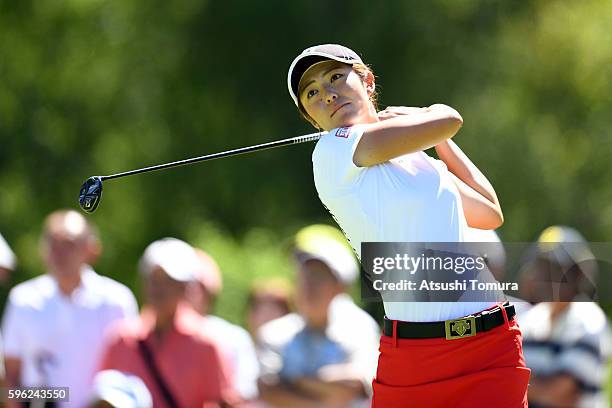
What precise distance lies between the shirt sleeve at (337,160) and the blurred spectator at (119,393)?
177cm

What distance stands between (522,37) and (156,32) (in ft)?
17.7

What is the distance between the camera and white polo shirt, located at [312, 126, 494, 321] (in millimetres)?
4203

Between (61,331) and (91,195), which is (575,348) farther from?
(61,331)

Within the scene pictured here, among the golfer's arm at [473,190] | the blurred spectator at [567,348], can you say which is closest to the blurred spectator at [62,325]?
the blurred spectator at [567,348]

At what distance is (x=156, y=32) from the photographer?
18.8m

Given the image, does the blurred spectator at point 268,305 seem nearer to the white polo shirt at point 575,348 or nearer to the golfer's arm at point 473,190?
the white polo shirt at point 575,348

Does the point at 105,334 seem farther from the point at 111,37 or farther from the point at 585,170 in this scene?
the point at 111,37

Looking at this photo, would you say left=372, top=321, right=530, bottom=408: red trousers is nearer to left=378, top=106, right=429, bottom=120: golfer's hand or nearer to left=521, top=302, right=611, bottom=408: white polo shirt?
left=378, top=106, right=429, bottom=120: golfer's hand

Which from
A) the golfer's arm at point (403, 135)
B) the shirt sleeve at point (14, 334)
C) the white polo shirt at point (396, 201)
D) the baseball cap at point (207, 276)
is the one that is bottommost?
the white polo shirt at point (396, 201)

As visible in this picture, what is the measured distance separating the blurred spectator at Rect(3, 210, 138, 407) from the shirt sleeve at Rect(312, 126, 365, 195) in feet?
9.95

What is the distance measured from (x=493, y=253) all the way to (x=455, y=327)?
43.3 inches

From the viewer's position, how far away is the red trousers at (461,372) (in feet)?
13.6

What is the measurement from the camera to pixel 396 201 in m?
4.19

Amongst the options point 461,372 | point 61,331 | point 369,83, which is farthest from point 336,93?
point 61,331
